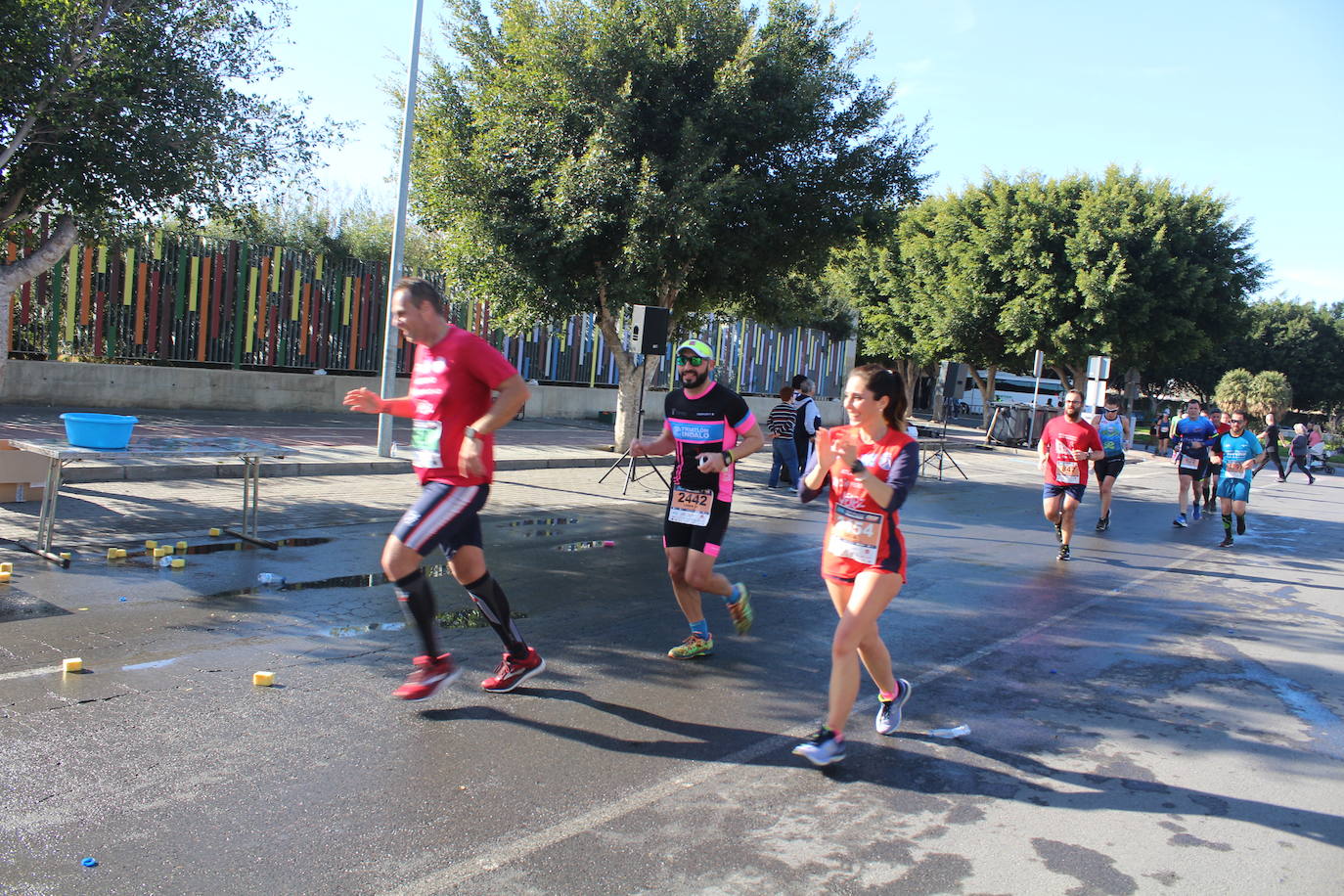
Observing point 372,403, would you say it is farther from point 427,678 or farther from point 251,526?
point 251,526

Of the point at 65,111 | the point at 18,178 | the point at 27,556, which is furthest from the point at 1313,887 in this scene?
the point at 18,178

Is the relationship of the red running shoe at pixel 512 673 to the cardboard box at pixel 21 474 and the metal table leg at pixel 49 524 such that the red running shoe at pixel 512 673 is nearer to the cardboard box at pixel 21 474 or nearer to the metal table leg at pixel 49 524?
the metal table leg at pixel 49 524

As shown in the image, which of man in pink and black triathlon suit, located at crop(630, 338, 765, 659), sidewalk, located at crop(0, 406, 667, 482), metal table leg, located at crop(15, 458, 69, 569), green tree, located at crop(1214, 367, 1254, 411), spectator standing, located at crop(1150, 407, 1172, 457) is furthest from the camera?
green tree, located at crop(1214, 367, 1254, 411)

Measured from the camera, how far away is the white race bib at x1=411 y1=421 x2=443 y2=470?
15.2 ft

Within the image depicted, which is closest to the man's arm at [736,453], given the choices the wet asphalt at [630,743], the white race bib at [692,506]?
the white race bib at [692,506]

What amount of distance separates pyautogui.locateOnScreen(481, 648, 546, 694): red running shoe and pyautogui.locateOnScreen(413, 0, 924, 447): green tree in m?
11.3

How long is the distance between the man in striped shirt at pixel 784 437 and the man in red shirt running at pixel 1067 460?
17.4 ft

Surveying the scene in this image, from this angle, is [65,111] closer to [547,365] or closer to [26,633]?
[26,633]

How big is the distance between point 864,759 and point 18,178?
11.5m

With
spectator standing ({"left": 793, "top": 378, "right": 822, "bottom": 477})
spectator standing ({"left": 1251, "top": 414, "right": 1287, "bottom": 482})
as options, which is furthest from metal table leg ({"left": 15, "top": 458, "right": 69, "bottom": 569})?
spectator standing ({"left": 1251, "top": 414, "right": 1287, "bottom": 482})

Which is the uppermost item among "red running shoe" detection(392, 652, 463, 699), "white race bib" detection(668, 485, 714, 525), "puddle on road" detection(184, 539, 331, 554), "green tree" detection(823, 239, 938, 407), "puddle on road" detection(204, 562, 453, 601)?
"green tree" detection(823, 239, 938, 407)

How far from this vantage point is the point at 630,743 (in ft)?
14.6

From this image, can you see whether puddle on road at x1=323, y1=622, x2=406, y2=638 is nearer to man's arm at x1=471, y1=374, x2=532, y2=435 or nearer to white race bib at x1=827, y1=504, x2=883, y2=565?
man's arm at x1=471, y1=374, x2=532, y2=435

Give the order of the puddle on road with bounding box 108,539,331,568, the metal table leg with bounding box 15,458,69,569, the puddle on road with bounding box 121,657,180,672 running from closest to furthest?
1. the puddle on road with bounding box 121,657,180,672
2. the metal table leg with bounding box 15,458,69,569
3. the puddle on road with bounding box 108,539,331,568
